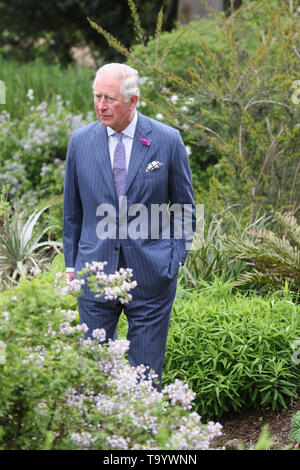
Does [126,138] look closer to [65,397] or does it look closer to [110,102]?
[110,102]

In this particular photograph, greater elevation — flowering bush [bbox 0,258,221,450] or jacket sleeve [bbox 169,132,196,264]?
jacket sleeve [bbox 169,132,196,264]

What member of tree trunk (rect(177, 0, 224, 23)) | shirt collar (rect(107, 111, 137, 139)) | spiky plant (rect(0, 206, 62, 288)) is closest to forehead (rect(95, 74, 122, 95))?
shirt collar (rect(107, 111, 137, 139))

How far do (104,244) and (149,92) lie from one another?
5169 mm

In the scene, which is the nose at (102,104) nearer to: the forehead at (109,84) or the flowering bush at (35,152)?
the forehead at (109,84)

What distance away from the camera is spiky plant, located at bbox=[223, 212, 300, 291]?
188 inches

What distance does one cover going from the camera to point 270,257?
4.80 m

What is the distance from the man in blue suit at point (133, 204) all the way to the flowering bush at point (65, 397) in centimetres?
76

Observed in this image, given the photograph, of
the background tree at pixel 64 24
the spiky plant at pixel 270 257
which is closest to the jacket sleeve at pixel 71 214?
the spiky plant at pixel 270 257

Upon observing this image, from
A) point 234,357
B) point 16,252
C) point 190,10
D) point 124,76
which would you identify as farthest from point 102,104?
point 190,10

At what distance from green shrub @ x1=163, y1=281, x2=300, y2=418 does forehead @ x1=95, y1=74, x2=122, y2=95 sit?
1.66 meters

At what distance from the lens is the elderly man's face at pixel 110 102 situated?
3162mm

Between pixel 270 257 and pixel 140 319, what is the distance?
5.42 feet

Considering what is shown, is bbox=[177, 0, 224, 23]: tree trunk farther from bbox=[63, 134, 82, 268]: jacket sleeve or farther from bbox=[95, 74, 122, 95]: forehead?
bbox=[95, 74, 122, 95]: forehead

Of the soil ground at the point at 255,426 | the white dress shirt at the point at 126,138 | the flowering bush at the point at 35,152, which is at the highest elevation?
the white dress shirt at the point at 126,138
